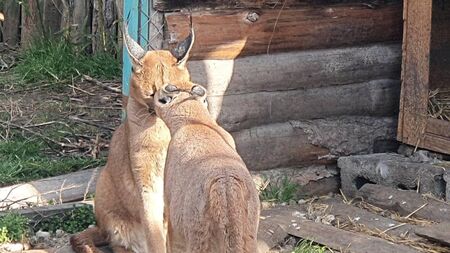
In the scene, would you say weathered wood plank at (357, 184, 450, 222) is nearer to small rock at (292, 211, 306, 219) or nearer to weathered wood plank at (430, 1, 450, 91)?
small rock at (292, 211, 306, 219)

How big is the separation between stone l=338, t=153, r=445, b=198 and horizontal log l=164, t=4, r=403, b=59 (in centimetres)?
93

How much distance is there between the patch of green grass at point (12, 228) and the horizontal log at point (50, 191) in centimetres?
38

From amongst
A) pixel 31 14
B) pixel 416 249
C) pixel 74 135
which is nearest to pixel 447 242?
pixel 416 249

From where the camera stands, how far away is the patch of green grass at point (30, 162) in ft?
27.5

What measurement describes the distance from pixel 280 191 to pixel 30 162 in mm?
2070

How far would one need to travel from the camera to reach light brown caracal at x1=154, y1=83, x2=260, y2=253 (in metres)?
4.79

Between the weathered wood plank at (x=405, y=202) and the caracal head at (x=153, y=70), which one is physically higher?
the caracal head at (x=153, y=70)

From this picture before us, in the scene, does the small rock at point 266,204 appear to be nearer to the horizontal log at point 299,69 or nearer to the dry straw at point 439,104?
Result: the horizontal log at point 299,69

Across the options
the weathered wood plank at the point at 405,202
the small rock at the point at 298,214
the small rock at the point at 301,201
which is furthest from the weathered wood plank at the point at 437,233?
the small rock at the point at 301,201

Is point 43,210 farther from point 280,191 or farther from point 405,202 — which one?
point 405,202

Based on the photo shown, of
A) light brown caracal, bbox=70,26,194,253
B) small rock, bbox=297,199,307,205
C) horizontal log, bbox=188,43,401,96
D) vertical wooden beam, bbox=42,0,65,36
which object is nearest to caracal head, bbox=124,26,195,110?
light brown caracal, bbox=70,26,194,253

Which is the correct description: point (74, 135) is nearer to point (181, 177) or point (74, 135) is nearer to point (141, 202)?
point (141, 202)

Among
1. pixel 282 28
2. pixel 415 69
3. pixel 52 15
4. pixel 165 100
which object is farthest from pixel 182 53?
pixel 52 15

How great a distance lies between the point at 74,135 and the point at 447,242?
12.6 ft
